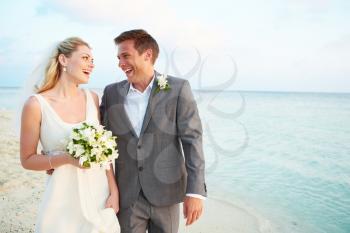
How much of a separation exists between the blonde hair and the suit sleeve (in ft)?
3.32

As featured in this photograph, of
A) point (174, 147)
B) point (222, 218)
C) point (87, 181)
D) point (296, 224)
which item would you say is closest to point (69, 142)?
point (87, 181)

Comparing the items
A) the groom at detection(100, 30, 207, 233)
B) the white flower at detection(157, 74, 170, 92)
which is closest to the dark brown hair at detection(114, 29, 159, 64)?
the groom at detection(100, 30, 207, 233)

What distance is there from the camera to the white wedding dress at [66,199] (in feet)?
10.8

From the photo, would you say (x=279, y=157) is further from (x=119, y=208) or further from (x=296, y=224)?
(x=119, y=208)

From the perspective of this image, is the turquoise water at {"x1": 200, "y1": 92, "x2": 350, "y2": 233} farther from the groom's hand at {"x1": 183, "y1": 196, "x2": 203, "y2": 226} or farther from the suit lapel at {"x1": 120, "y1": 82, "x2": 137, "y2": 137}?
the suit lapel at {"x1": 120, "y1": 82, "x2": 137, "y2": 137}

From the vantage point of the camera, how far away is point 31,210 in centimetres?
686

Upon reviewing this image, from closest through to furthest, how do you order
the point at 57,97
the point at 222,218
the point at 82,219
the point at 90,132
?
the point at 90,132 → the point at 82,219 → the point at 57,97 → the point at 222,218

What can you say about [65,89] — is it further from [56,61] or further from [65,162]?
[65,162]

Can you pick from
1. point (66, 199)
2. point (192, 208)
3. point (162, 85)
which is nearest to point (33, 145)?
point (66, 199)

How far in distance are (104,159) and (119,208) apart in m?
0.64

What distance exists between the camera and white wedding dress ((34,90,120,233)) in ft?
10.8

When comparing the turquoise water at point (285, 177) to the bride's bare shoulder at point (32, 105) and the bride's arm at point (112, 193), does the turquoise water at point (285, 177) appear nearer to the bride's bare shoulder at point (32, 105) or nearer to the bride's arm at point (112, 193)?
the bride's arm at point (112, 193)

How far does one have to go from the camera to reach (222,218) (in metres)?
7.77

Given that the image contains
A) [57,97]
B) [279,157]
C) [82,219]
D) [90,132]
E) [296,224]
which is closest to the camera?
[90,132]
